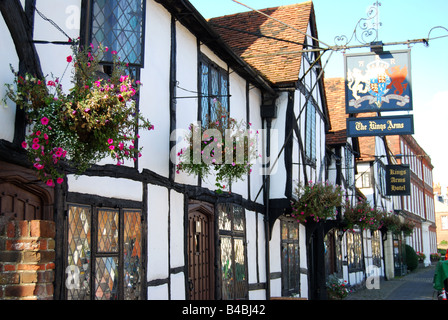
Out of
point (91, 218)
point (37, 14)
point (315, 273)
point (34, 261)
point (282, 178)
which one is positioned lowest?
point (315, 273)

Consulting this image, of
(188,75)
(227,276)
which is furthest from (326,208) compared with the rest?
(188,75)

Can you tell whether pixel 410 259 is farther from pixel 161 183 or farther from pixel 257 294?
pixel 161 183

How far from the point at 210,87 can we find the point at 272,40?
15.7 ft

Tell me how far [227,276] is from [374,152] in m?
20.4

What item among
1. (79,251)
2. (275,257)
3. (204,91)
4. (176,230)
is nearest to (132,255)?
(79,251)

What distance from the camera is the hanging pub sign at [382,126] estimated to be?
11234 mm

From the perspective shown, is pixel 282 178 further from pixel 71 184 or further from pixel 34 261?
pixel 34 261

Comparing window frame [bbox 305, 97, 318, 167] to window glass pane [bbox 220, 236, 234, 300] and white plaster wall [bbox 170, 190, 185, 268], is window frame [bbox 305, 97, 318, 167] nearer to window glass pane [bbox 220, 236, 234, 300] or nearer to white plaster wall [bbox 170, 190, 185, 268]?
window glass pane [bbox 220, 236, 234, 300]

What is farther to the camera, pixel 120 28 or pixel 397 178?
pixel 397 178

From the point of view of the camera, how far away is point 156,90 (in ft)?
26.6

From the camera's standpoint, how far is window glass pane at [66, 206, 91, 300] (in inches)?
239

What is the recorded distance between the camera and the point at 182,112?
898cm

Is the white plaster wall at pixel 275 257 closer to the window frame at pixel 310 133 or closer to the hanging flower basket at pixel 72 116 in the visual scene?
the window frame at pixel 310 133

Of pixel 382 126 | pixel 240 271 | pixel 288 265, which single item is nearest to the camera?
pixel 240 271
